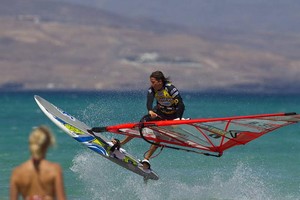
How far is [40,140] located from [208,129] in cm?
522

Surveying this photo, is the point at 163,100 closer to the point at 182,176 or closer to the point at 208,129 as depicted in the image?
the point at 208,129

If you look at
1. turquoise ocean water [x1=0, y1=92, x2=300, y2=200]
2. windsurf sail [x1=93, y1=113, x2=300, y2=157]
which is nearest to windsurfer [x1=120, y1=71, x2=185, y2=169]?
windsurf sail [x1=93, y1=113, x2=300, y2=157]

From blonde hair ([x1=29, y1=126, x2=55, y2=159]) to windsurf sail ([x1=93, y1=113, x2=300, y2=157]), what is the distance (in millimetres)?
4385

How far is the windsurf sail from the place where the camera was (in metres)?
10.2

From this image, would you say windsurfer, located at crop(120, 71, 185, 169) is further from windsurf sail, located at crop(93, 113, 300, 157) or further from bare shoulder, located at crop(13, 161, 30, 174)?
bare shoulder, located at crop(13, 161, 30, 174)

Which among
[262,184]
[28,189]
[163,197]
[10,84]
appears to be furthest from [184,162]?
[10,84]

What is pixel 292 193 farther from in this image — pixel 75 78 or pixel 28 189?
pixel 75 78

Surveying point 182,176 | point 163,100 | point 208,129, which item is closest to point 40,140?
point 208,129

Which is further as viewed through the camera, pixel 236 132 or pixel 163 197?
pixel 163 197

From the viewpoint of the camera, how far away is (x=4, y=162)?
1881 centimetres

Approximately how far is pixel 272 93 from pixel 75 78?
4470cm

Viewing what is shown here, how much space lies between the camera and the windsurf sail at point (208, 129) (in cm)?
1024

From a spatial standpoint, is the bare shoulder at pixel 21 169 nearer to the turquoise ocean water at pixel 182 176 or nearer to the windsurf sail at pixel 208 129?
the windsurf sail at pixel 208 129

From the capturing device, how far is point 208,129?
35.7 feet
